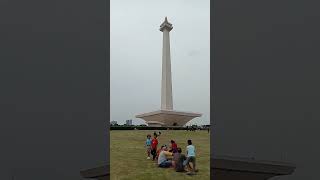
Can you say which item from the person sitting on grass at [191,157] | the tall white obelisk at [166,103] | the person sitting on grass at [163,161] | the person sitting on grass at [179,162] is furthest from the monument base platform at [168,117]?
the person sitting on grass at [191,157]

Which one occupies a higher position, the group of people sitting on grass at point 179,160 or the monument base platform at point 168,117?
the monument base platform at point 168,117

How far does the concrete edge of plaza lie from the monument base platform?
28.7 m

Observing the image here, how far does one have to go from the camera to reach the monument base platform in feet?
124
